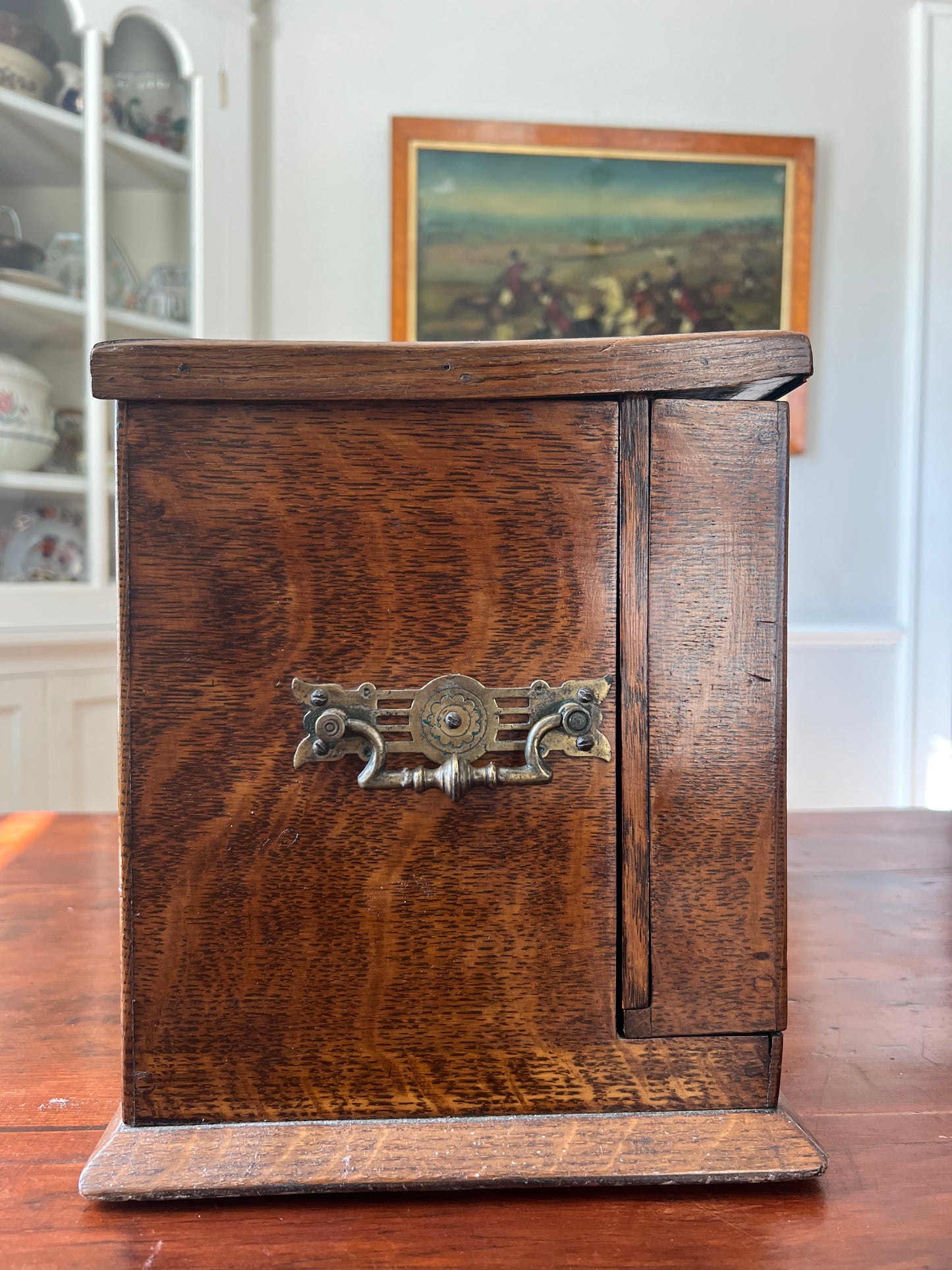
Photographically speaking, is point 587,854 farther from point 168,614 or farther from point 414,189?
point 414,189

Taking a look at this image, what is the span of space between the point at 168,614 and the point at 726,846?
0.28m

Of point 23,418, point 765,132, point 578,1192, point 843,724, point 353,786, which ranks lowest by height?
point 843,724

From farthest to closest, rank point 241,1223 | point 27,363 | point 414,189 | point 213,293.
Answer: point 414,189 < point 213,293 < point 27,363 < point 241,1223

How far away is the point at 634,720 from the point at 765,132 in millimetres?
2820

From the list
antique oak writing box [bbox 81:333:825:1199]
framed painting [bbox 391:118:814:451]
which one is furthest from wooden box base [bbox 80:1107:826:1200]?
framed painting [bbox 391:118:814:451]

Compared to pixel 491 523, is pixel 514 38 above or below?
above

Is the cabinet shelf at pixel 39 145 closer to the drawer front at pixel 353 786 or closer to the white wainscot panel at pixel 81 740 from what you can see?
the white wainscot panel at pixel 81 740

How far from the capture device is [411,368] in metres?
0.43

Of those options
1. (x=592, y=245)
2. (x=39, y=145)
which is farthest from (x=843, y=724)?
(x=39, y=145)

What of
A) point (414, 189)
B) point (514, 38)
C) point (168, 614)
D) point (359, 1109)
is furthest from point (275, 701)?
point (514, 38)

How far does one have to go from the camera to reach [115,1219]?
15.3 inches

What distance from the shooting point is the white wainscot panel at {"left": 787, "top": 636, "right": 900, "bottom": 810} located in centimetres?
279

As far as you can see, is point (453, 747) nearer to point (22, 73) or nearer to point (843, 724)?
point (22, 73)

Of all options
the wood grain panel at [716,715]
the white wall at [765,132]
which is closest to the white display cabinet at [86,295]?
the white wall at [765,132]
